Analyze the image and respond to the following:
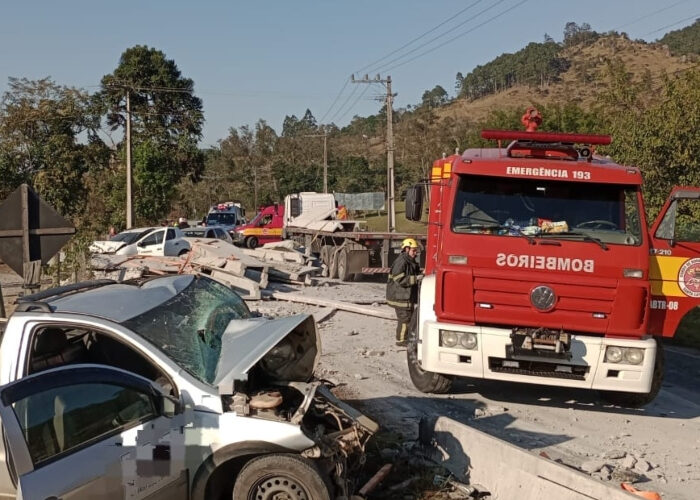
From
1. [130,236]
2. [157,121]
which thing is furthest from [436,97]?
[130,236]

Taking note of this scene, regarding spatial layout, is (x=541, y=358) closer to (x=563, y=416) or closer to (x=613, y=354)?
(x=613, y=354)

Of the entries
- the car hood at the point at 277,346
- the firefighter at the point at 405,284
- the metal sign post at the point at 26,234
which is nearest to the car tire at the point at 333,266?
the firefighter at the point at 405,284

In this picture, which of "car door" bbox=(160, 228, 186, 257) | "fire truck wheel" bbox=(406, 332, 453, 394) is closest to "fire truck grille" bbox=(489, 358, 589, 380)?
"fire truck wheel" bbox=(406, 332, 453, 394)

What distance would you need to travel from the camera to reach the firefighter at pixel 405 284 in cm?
1012

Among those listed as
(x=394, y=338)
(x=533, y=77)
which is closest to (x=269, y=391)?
(x=394, y=338)

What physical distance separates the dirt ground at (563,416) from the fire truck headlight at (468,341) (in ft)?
2.78

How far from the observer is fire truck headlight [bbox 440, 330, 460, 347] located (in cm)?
682

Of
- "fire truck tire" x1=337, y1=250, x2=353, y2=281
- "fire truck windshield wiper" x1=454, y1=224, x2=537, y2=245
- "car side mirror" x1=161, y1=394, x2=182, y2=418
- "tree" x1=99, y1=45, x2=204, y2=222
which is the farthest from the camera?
"tree" x1=99, y1=45, x2=204, y2=222

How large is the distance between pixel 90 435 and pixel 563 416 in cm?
519

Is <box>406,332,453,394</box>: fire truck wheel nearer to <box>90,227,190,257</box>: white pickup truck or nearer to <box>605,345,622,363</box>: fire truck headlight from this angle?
<box>605,345,622,363</box>: fire truck headlight

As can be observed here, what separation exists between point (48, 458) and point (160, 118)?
147 ft

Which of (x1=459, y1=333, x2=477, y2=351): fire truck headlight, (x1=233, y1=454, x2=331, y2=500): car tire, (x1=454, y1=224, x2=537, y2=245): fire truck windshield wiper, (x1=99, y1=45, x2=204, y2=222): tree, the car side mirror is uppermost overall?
(x1=99, y1=45, x2=204, y2=222): tree

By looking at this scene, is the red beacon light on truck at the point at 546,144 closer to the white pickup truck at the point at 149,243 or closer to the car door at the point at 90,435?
the car door at the point at 90,435

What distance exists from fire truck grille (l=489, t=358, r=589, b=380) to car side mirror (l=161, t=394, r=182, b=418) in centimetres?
357
